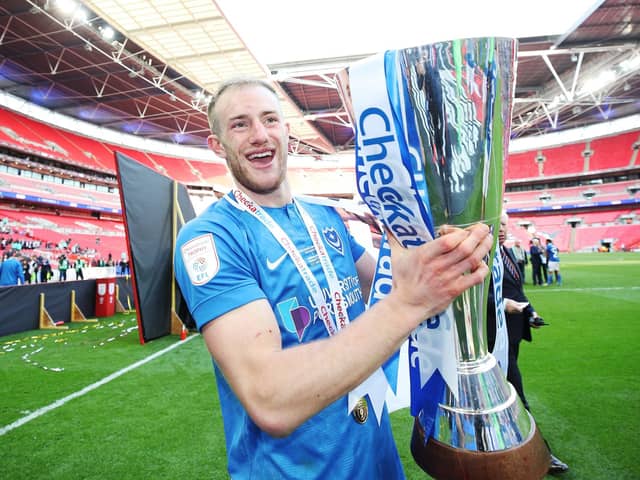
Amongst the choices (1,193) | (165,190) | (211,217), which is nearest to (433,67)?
(211,217)

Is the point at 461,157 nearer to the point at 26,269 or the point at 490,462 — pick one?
the point at 490,462

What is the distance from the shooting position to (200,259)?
781 mm

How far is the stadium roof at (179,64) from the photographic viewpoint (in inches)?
481

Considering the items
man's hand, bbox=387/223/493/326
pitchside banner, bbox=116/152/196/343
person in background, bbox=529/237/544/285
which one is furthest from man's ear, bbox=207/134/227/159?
person in background, bbox=529/237/544/285

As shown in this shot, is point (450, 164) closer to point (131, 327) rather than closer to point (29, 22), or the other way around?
point (131, 327)

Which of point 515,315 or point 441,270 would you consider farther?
point 515,315

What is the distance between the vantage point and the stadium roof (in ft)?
40.1

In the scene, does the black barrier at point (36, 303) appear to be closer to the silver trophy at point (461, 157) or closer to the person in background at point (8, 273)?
the person in background at point (8, 273)

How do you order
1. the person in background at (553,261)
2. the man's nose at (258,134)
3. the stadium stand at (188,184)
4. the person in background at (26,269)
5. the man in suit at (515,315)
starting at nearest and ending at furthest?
the man's nose at (258,134), the man in suit at (515,315), the person in background at (553,261), the person in background at (26,269), the stadium stand at (188,184)

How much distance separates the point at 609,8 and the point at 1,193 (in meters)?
28.8

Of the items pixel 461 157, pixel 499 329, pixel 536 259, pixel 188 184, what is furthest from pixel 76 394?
pixel 188 184

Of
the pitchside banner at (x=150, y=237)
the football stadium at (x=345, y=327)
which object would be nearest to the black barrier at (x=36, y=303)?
the football stadium at (x=345, y=327)

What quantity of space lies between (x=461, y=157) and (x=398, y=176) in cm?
10

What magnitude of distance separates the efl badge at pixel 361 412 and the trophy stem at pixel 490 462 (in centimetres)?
42
